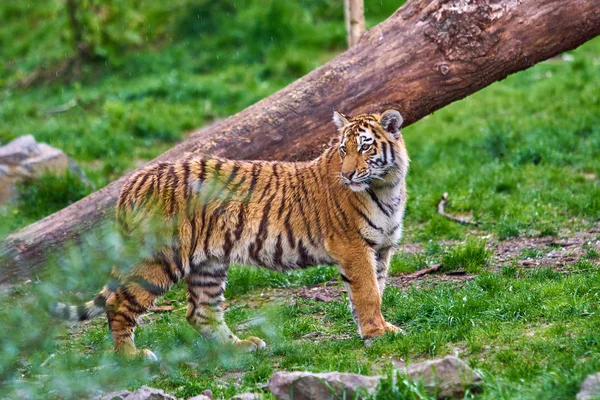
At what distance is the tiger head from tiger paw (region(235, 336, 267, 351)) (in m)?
1.24

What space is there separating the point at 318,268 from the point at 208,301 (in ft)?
4.82

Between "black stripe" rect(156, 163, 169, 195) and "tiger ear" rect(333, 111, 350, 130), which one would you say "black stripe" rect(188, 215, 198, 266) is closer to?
"black stripe" rect(156, 163, 169, 195)

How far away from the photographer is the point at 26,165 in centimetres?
913

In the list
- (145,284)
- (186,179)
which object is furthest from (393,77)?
(145,284)

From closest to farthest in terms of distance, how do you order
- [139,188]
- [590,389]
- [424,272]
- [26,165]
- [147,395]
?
[590,389] < [147,395] < [139,188] < [424,272] < [26,165]

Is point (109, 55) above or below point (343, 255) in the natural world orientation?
above

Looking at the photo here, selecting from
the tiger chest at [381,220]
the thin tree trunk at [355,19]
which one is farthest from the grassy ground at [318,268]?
the thin tree trunk at [355,19]

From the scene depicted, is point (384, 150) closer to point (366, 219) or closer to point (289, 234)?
point (366, 219)

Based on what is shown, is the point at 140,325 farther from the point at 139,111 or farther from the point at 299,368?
the point at 139,111

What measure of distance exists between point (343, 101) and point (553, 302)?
2448mm

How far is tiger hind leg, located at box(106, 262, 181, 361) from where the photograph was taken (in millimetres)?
5566

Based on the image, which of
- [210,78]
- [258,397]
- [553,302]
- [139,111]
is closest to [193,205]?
[258,397]

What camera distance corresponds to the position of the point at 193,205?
5676 mm

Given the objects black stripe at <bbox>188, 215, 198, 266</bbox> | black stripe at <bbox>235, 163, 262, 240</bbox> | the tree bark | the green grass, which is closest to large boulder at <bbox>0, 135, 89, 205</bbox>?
the tree bark
